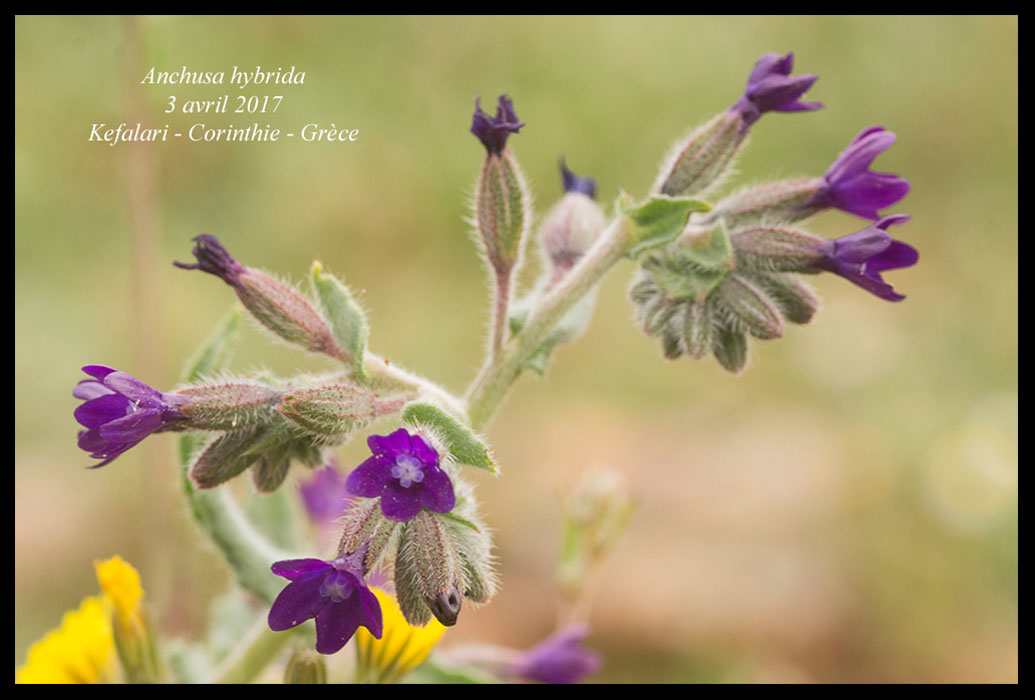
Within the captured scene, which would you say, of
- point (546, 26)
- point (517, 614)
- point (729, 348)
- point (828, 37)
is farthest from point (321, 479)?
point (828, 37)

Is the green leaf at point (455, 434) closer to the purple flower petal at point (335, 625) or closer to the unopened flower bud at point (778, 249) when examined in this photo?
the purple flower petal at point (335, 625)

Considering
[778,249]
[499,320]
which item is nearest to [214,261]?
[499,320]

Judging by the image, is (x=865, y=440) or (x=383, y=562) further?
(x=865, y=440)

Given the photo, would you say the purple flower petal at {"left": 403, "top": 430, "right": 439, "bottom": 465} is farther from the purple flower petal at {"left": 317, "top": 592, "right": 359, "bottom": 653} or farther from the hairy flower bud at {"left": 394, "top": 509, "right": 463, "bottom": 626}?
the purple flower petal at {"left": 317, "top": 592, "right": 359, "bottom": 653}

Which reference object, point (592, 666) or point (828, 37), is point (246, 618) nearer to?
point (592, 666)

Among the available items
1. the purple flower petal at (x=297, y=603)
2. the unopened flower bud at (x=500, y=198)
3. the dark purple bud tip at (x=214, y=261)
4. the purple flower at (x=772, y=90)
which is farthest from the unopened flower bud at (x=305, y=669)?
the purple flower at (x=772, y=90)

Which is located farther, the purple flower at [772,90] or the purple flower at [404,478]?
the purple flower at [772,90]

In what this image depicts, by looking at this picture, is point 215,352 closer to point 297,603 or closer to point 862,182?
point 297,603
